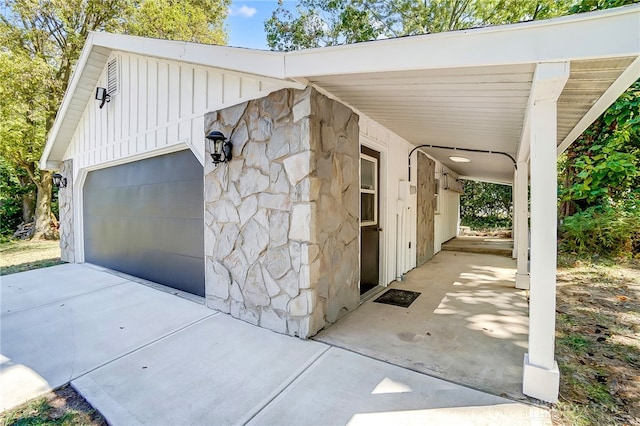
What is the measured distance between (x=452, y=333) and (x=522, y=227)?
295cm

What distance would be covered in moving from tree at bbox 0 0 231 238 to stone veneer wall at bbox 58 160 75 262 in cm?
376

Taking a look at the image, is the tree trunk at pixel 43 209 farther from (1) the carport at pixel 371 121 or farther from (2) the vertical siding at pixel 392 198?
(2) the vertical siding at pixel 392 198

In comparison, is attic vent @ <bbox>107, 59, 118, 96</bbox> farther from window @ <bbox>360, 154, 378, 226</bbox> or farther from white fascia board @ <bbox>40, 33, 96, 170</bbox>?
window @ <bbox>360, 154, 378, 226</bbox>

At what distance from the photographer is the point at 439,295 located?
4.48m

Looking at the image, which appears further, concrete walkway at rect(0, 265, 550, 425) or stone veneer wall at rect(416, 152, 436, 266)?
stone veneer wall at rect(416, 152, 436, 266)

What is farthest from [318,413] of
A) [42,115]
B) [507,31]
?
[42,115]

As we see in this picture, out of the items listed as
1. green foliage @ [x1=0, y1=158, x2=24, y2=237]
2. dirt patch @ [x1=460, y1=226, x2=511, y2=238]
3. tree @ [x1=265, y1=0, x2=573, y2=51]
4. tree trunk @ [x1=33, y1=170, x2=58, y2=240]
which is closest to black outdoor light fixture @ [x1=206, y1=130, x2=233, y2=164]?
tree @ [x1=265, y1=0, x2=573, y2=51]

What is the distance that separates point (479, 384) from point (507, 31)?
2.46 m

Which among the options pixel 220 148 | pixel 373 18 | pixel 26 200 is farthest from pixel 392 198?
pixel 26 200

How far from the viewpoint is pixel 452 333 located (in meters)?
3.20

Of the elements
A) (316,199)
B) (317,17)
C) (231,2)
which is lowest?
(316,199)

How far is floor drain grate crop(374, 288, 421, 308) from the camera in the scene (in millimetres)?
4133

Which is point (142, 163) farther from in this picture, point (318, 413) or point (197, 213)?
point (318, 413)

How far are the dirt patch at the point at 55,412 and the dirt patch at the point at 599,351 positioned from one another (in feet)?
9.93
